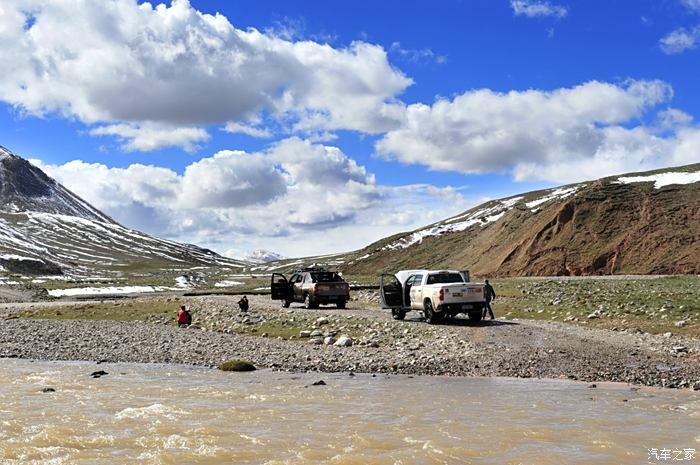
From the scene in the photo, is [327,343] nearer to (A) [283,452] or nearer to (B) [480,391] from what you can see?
(B) [480,391]

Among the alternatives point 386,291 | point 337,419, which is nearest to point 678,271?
point 386,291

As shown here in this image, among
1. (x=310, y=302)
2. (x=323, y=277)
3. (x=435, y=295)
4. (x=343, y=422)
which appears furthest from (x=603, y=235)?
(x=343, y=422)

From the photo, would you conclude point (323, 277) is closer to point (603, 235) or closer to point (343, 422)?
point (343, 422)

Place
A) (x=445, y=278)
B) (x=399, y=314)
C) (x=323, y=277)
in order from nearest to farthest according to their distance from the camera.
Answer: (x=445, y=278), (x=399, y=314), (x=323, y=277)

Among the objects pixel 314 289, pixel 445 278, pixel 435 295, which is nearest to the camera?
pixel 435 295

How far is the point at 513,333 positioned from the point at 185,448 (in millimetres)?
15090

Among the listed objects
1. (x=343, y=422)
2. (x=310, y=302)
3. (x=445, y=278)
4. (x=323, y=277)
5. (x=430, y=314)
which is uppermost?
(x=323, y=277)

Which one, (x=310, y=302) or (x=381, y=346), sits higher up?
(x=310, y=302)

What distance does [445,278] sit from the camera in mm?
26391

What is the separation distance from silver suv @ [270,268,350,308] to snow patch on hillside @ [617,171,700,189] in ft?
153

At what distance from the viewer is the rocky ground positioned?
665 inches

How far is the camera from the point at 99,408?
43.5 feet

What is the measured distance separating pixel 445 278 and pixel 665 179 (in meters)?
53.5

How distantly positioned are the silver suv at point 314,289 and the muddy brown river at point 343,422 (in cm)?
1828
